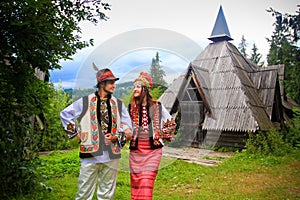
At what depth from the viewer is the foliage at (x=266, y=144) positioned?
8.27 m

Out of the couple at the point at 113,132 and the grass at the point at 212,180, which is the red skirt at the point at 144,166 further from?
the grass at the point at 212,180

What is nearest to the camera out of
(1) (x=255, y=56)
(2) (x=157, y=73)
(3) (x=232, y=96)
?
(2) (x=157, y=73)

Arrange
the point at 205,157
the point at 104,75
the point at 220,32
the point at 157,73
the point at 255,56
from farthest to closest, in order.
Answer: the point at 255,56, the point at 220,32, the point at 205,157, the point at 157,73, the point at 104,75

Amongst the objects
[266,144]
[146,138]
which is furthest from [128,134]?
[266,144]

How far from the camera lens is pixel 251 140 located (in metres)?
8.66

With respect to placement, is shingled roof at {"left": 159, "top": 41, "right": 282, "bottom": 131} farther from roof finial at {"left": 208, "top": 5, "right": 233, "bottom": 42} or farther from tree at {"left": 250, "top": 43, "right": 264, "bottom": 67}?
tree at {"left": 250, "top": 43, "right": 264, "bottom": 67}

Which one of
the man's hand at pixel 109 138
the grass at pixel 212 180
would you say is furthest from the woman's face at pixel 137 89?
the grass at pixel 212 180

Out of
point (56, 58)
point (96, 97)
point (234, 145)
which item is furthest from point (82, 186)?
point (234, 145)

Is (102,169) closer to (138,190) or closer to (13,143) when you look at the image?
(138,190)

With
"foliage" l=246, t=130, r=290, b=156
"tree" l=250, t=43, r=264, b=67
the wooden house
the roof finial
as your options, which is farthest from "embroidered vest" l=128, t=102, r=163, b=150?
"tree" l=250, t=43, r=264, b=67

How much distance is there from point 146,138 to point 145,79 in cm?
67

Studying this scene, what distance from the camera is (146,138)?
265 cm

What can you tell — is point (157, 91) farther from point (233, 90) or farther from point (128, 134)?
point (233, 90)

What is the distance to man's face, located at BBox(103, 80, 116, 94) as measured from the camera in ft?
7.47
